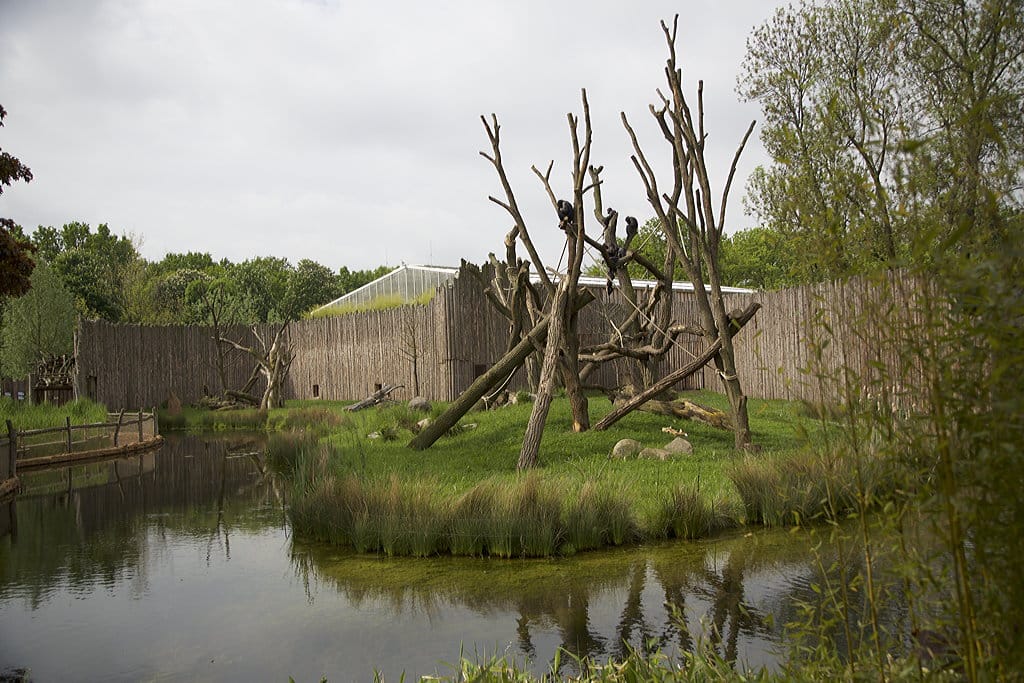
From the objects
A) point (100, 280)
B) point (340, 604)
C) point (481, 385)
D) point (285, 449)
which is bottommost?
point (340, 604)

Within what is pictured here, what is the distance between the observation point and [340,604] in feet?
15.7

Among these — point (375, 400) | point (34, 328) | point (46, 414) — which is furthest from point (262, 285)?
point (46, 414)

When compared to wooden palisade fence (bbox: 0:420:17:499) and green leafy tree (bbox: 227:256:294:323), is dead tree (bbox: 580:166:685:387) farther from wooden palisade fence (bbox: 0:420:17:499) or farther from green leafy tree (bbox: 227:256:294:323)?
green leafy tree (bbox: 227:256:294:323)

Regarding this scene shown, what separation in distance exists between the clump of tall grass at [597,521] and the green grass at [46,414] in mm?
10341

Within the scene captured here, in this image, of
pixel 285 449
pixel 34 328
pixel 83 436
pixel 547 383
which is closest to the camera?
pixel 547 383

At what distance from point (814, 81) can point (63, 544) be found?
14934mm

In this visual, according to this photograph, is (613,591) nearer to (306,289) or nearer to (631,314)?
(631,314)

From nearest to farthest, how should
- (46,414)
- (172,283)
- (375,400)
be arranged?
(46,414) → (375,400) → (172,283)

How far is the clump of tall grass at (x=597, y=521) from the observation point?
5609 millimetres

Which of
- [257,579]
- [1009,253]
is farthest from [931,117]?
[1009,253]

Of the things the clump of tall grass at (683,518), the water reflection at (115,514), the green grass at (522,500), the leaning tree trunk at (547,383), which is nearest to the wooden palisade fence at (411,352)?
the leaning tree trunk at (547,383)

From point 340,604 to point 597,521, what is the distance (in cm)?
187

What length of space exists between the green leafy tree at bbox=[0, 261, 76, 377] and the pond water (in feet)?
57.2

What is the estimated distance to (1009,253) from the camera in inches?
60.0
